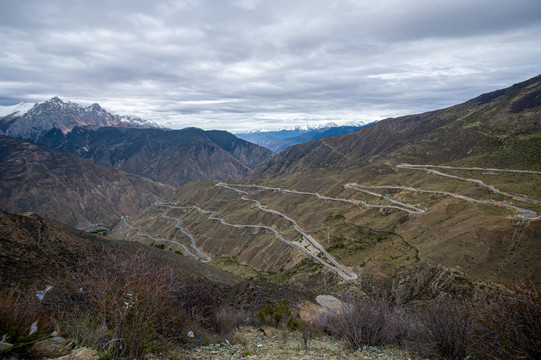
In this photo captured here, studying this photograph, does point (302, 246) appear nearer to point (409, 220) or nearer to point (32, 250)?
point (409, 220)

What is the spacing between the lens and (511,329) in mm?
7719

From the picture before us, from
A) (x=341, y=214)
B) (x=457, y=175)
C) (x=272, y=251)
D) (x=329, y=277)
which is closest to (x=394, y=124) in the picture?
(x=457, y=175)

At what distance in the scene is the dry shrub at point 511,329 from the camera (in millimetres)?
7410

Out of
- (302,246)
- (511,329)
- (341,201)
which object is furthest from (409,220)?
(511,329)

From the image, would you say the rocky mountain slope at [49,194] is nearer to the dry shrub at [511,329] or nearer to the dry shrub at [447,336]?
the dry shrub at [447,336]

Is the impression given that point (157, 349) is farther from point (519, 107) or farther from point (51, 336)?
point (519, 107)

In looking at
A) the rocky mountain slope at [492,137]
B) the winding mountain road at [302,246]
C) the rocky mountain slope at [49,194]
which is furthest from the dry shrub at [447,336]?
the rocky mountain slope at [49,194]

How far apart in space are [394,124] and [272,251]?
15666 cm

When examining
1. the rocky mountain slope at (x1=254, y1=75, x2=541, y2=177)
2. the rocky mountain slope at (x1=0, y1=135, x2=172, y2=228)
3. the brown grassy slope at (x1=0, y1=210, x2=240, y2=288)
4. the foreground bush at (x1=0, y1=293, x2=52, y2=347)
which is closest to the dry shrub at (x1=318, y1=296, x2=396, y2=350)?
the foreground bush at (x1=0, y1=293, x2=52, y2=347)

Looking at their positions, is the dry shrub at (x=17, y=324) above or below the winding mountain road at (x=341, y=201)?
above

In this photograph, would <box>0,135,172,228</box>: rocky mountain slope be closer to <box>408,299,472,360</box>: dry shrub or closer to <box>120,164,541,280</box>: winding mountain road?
<box>120,164,541,280</box>: winding mountain road

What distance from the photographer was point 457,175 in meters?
74.1

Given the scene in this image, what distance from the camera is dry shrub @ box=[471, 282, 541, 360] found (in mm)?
7410

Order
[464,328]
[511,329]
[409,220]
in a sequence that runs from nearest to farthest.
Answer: [511,329]
[464,328]
[409,220]
